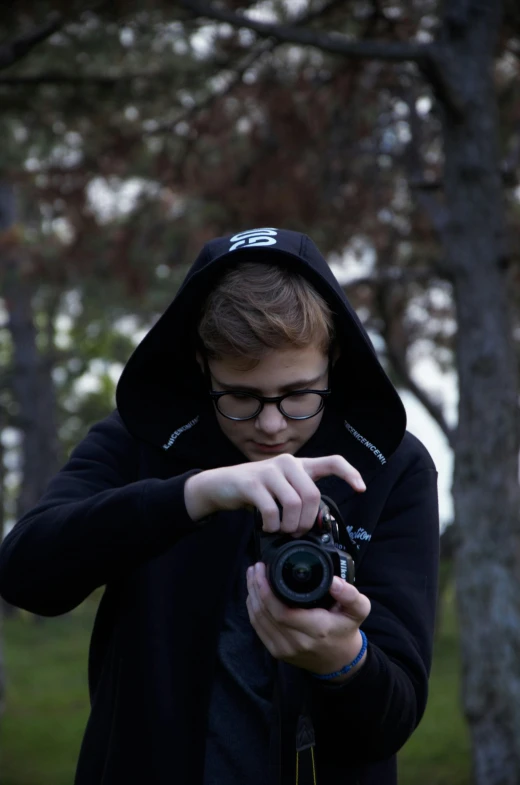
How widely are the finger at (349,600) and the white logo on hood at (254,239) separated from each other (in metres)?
0.73

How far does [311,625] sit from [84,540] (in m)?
0.46

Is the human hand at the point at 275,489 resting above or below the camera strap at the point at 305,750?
above

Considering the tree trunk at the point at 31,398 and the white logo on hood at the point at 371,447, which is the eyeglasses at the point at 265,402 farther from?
the tree trunk at the point at 31,398

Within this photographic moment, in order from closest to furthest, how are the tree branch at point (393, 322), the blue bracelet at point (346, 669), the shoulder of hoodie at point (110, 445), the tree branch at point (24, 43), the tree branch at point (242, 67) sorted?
the blue bracelet at point (346, 669), the shoulder of hoodie at point (110, 445), the tree branch at point (24, 43), the tree branch at point (242, 67), the tree branch at point (393, 322)

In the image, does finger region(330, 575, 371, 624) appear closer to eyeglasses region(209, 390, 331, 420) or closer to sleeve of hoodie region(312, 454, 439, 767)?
sleeve of hoodie region(312, 454, 439, 767)

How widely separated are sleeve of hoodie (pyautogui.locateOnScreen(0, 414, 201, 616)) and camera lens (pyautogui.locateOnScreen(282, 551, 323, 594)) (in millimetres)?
203

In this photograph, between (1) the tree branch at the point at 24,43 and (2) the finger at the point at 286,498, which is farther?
(1) the tree branch at the point at 24,43

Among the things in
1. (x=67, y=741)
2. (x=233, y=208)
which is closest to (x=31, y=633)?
(x=67, y=741)

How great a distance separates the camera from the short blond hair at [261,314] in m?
1.96

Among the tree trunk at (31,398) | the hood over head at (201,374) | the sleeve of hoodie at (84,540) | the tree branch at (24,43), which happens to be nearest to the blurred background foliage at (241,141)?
the tree branch at (24,43)

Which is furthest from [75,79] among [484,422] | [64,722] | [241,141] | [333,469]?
[64,722]

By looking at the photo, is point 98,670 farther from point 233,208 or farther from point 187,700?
point 233,208

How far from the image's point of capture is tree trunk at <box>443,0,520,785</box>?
5.81 meters

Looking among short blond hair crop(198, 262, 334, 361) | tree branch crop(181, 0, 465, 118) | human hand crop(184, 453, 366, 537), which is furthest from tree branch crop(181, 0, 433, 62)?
human hand crop(184, 453, 366, 537)
